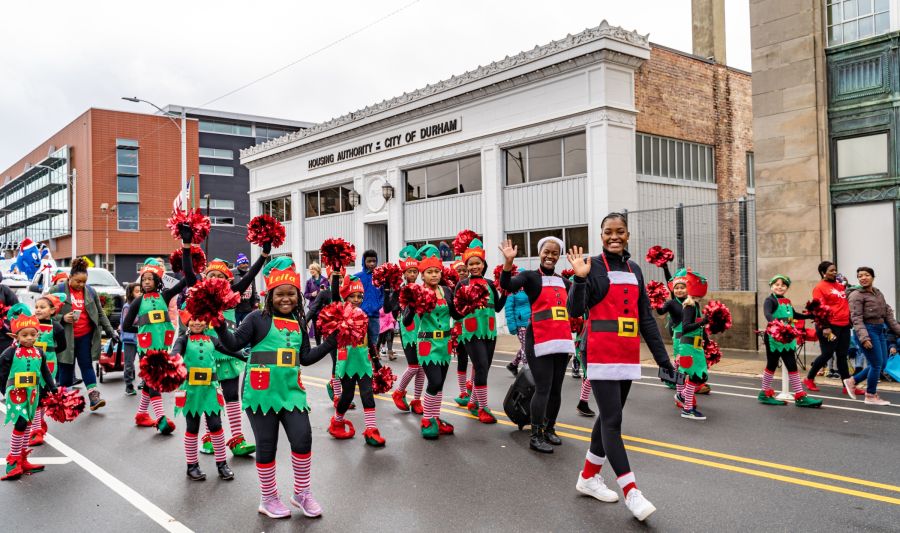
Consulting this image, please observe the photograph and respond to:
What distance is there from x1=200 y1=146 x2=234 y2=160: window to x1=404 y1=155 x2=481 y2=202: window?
45322 millimetres

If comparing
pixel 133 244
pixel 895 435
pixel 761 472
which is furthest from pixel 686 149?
pixel 133 244

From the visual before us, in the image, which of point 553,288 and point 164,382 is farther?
point 553,288

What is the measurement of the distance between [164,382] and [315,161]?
24.1m

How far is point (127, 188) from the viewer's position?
59062 millimetres

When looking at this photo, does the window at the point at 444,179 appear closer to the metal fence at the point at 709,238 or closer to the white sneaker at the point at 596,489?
the metal fence at the point at 709,238

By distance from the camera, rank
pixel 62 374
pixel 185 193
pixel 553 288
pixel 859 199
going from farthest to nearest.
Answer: pixel 185 193, pixel 859 199, pixel 62 374, pixel 553 288

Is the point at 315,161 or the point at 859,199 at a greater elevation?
the point at 315,161

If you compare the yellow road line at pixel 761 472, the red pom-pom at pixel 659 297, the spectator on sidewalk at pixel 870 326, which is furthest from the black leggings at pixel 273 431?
the spectator on sidewalk at pixel 870 326

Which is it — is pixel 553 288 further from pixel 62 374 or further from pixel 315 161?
pixel 315 161

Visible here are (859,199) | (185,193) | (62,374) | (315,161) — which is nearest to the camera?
(62,374)

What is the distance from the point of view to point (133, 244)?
195 ft

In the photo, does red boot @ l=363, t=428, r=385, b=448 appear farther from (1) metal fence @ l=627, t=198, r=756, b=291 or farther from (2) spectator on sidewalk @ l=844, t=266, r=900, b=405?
(1) metal fence @ l=627, t=198, r=756, b=291

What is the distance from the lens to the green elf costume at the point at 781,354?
8742 millimetres

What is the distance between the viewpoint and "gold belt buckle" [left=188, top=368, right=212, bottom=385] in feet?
20.3
